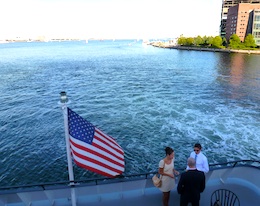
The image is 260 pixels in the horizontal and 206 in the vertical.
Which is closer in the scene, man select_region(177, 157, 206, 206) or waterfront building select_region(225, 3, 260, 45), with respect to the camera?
man select_region(177, 157, 206, 206)

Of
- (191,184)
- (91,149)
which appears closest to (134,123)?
(191,184)

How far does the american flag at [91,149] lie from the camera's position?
5535 millimetres

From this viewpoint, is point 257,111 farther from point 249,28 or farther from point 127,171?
point 249,28

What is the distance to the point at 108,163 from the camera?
20.0ft

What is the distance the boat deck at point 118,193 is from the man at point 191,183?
52.7 inches

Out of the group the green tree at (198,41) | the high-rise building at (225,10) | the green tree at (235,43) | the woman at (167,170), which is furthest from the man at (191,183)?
the high-rise building at (225,10)

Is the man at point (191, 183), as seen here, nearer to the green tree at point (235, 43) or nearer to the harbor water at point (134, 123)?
the harbor water at point (134, 123)

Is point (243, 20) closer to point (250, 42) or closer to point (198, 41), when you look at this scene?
point (250, 42)

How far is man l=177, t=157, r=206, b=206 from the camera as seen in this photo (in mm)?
5871

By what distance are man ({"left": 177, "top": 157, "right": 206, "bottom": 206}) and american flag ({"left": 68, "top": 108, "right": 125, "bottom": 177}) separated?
5.40 feet

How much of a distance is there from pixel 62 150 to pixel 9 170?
386 centimetres

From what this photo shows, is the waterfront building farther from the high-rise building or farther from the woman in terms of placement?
the woman

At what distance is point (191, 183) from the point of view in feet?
19.6

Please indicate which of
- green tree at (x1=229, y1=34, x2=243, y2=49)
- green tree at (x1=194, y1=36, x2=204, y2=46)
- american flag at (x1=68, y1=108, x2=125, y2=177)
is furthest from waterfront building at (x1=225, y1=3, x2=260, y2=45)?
american flag at (x1=68, y1=108, x2=125, y2=177)
